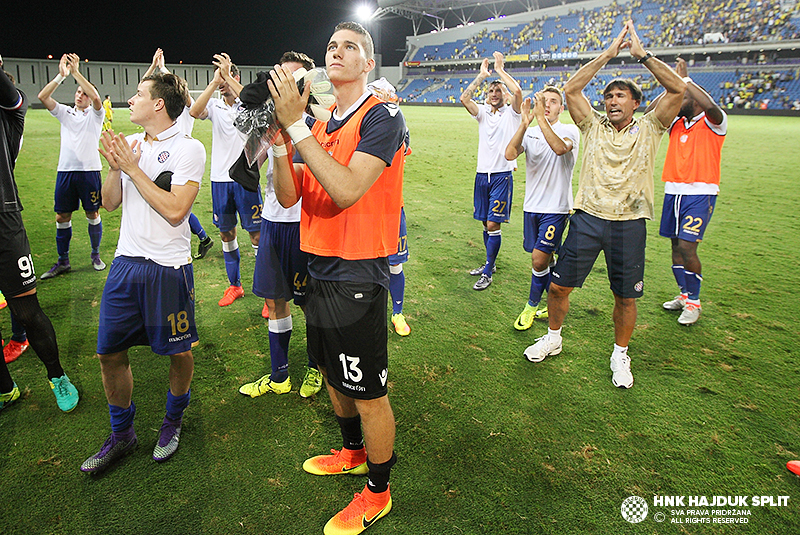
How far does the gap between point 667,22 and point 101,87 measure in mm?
55199

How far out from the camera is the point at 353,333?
2279 mm

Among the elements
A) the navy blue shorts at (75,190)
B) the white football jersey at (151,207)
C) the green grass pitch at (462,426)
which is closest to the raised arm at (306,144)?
the white football jersey at (151,207)

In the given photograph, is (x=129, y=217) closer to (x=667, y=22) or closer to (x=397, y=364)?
(x=397, y=364)

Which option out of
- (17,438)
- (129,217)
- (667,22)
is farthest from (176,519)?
(667,22)

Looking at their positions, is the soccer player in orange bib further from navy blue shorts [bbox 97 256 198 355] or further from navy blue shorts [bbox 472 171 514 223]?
navy blue shorts [bbox 472 171 514 223]

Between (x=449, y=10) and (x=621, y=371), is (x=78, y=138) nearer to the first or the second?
(x=621, y=371)

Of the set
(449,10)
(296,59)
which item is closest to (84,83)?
(296,59)

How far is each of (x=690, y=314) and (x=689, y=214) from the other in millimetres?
1097

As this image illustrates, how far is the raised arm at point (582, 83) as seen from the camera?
11.6ft

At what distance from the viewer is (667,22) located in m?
41.8

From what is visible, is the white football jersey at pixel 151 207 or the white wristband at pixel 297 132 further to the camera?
the white football jersey at pixel 151 207

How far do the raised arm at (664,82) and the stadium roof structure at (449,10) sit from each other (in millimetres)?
61381

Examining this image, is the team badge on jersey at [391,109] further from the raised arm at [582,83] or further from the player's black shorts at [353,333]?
the raised arm at [582,83]

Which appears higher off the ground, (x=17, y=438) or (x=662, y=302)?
(x=662, y=302)
